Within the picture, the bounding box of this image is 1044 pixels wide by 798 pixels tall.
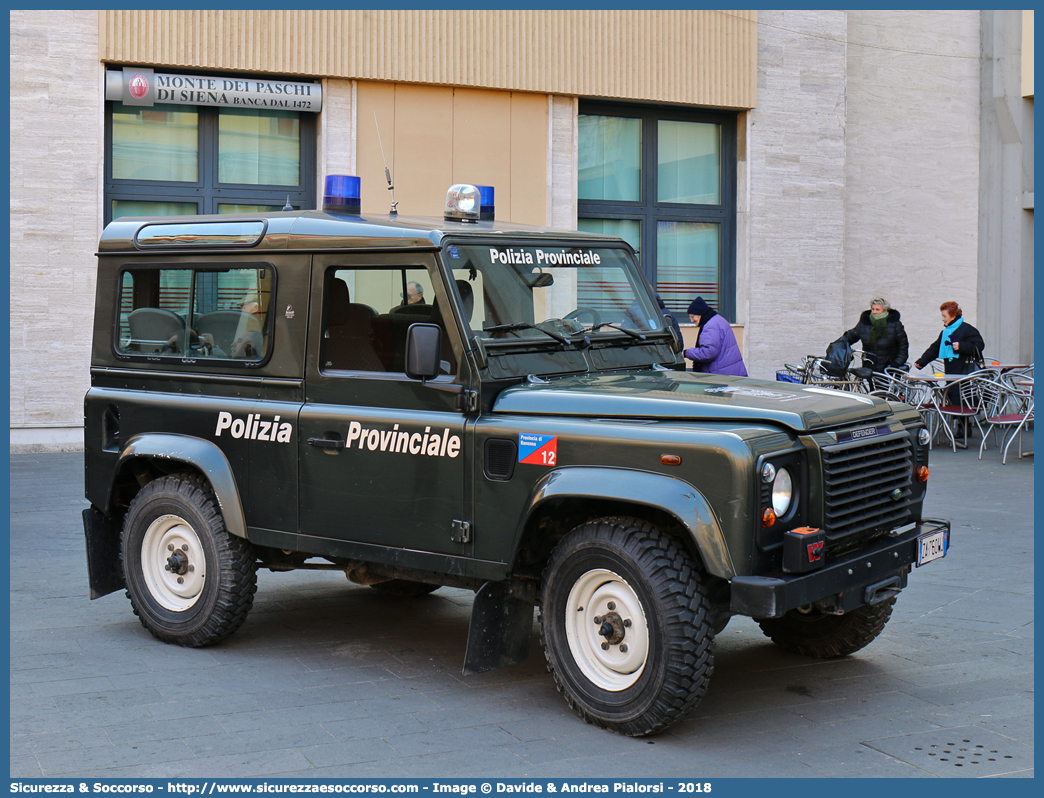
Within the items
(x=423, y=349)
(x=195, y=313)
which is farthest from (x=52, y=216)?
(x=423, y=349)

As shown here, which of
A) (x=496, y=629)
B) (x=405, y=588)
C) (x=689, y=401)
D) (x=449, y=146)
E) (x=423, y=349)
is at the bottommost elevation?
(x=405, y=588)

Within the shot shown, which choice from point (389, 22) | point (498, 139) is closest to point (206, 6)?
point (389, 22)

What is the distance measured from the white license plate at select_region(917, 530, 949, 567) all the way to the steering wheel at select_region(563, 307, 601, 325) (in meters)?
1.90

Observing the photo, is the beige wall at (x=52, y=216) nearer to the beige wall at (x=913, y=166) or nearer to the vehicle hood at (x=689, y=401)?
the vehicle hood at (x=689, y=401)

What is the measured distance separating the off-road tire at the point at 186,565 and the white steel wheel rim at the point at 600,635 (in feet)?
6.56

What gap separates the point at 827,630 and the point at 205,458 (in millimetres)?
3318

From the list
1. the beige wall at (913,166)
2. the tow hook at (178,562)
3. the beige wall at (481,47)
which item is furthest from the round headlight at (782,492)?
the beige wall at (913,166)

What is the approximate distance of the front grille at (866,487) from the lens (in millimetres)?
4746

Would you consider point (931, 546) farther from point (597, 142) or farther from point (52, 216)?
point (597, 142)

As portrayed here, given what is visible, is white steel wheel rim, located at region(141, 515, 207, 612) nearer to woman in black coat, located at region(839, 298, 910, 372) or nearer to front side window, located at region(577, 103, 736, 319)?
woman in black coat, located at region(839, 298, 910, 372)

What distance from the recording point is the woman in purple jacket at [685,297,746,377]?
10.9 m

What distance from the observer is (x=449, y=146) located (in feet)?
52.2

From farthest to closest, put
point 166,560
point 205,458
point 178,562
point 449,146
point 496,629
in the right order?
point 449,146, point 166,560, point 178,562, point 205,458, point 496,629

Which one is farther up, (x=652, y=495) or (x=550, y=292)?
(x=550, y=292)
